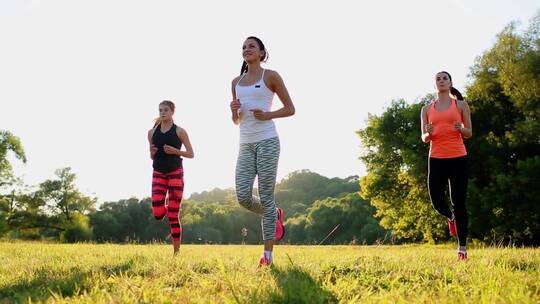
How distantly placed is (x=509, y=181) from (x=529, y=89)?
4.45 meters

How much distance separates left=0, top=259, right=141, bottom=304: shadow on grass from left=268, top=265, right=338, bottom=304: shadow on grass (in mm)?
1425

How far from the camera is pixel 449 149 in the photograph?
669 cm

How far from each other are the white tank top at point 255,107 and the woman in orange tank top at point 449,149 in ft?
8.40

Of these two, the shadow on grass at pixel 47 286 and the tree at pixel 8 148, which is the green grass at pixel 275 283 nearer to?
the shadow on grass at pixel 47 286

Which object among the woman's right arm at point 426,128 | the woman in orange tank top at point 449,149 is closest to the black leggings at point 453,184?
the woman in orange tank top at point 449,149

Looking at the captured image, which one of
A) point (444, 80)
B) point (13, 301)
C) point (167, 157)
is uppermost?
point (444, 80)

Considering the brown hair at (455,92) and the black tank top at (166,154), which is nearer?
the brown hair at (455,92)

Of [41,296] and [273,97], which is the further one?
[273,97]

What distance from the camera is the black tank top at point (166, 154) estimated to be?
24.4 ft

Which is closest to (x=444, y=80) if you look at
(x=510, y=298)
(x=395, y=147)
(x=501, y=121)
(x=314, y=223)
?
(x=510, y=298)

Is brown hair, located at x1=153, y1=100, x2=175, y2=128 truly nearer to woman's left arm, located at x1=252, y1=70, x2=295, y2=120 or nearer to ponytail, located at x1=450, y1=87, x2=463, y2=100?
woman's left arm, located at x1=252, y1=70, x2=295, y2=120

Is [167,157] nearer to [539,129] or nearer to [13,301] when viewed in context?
[13,301]

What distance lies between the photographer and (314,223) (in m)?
64.9

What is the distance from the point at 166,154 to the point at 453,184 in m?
4.15
